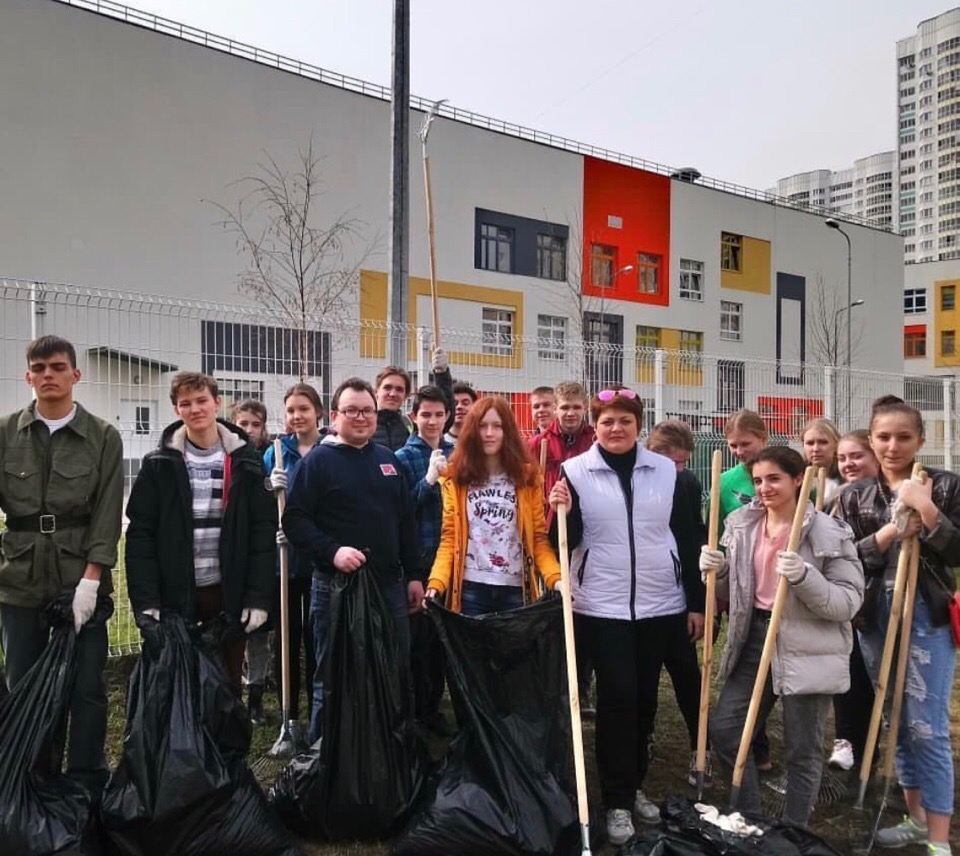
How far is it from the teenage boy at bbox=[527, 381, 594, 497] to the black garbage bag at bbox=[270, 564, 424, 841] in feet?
6.01

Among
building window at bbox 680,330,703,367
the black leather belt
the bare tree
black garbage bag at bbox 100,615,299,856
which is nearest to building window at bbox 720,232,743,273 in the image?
building window at bbox 680,330,703,367

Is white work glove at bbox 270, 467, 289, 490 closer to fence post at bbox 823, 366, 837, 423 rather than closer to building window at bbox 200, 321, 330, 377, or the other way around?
building window at bbox 200, 321, 330, 377

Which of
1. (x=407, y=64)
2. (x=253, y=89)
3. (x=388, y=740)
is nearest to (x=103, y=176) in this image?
(x=253, y=89)

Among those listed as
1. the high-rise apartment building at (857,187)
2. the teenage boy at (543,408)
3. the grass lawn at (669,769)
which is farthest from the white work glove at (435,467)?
the high-rise apartment building at (857,187)

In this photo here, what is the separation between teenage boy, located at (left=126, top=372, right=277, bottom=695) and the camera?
3197mm

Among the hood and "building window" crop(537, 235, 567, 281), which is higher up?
"building window" crop(537, 235, 567, 281)

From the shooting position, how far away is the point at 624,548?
10.4ft

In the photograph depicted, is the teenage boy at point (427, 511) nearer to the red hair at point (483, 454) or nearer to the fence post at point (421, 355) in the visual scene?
the red hair at point (483, 454)

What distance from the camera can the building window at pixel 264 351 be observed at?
6.09 metres

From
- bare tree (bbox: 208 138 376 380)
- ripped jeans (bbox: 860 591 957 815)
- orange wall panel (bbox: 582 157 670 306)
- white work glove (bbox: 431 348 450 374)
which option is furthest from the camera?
orange wall panel (bbox: 582 157 670 306)

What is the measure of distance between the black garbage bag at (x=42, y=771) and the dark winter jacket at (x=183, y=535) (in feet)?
1.19

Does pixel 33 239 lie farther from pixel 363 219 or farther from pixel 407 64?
pixel 407 64

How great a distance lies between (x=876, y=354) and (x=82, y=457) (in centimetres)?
3663

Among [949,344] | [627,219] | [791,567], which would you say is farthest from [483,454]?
[949,344]
